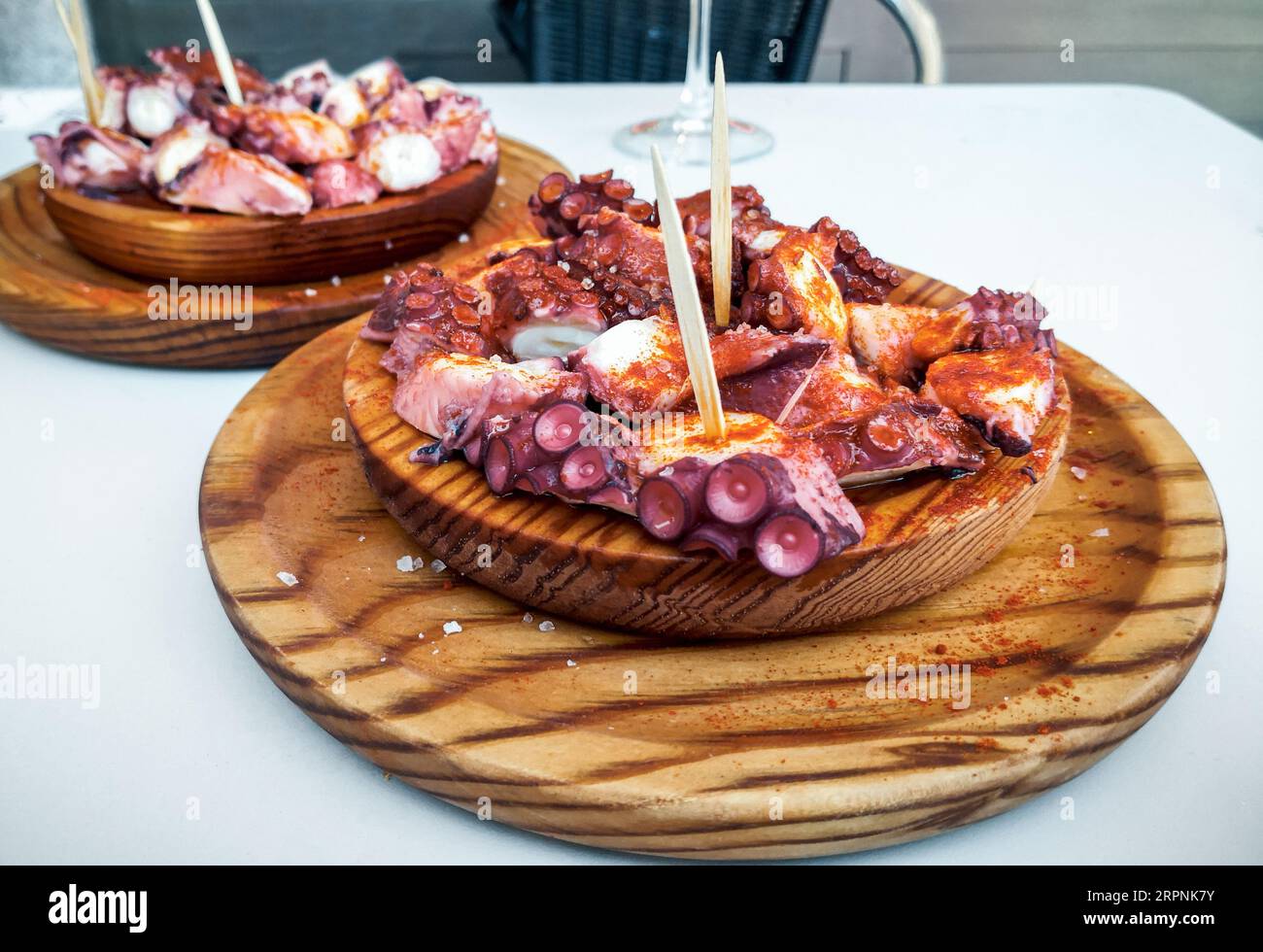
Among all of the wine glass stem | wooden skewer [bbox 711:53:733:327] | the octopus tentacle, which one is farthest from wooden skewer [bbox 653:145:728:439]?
the wine glass stem

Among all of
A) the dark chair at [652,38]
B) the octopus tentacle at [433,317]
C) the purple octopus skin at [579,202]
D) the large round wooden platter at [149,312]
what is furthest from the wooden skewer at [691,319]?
the dark chair at [652,38]

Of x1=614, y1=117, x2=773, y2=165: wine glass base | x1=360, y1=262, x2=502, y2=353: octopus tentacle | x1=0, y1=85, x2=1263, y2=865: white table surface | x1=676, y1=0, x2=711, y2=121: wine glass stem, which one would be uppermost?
x1=676, y1=0, x2=711, y2=121: wine glass stem

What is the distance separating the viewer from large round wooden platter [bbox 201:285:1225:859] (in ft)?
3.41

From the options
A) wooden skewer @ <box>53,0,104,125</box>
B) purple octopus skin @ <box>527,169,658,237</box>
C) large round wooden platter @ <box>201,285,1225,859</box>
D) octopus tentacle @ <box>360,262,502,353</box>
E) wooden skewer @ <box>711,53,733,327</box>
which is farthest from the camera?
wooden skewer @ <box>53,0,104,125</box>

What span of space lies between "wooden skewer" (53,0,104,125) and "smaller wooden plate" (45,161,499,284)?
0.24 meters

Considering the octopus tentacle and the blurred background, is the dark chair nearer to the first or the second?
the blurred background

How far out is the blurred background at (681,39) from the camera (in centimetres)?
391

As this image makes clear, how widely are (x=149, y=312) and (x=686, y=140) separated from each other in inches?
59.4

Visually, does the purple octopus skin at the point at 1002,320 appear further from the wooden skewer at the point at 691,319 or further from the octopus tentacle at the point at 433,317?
the octopus tentacle at the point at 433,317

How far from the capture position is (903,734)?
1091 millimetres

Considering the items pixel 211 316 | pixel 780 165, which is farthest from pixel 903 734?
pixel 780 165

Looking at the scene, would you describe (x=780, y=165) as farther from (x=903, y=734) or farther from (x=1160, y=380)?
(x=903, y=734)

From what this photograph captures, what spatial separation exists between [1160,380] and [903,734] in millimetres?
1183
